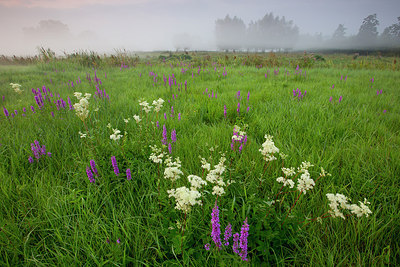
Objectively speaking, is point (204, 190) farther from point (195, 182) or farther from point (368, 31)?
point (368, 31)

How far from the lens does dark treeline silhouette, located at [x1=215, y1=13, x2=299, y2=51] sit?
139500 mm

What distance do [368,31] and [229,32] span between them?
9494cm

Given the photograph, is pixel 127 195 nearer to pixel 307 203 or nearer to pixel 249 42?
pixel 307 203

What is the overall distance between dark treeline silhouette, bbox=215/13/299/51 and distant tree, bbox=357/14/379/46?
40590 millimetres

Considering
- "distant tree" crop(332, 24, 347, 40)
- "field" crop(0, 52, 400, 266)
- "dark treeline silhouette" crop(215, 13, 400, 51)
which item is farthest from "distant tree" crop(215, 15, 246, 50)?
"field" crop(0, 52, 400, 266)

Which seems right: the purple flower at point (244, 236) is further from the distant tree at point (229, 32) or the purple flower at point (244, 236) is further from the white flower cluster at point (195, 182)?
the distant tree at point (229, 32)

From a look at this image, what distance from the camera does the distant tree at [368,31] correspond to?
114m

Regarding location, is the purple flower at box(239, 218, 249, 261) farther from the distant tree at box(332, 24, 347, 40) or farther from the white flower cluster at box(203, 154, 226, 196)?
the distant tree at box(332, 24, 347, 40)

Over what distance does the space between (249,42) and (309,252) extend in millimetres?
175426

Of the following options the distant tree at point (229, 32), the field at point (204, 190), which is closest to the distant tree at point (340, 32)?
the distant tree at point (229, 32)

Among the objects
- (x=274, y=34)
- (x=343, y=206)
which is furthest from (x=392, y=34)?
(x=343, y=206)

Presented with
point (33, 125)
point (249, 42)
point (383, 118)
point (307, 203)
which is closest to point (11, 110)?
point (33, 125)

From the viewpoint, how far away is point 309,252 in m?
1.35

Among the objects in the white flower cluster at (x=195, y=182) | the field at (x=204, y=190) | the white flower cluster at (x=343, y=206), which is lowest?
the field at (x=204, y=190)
